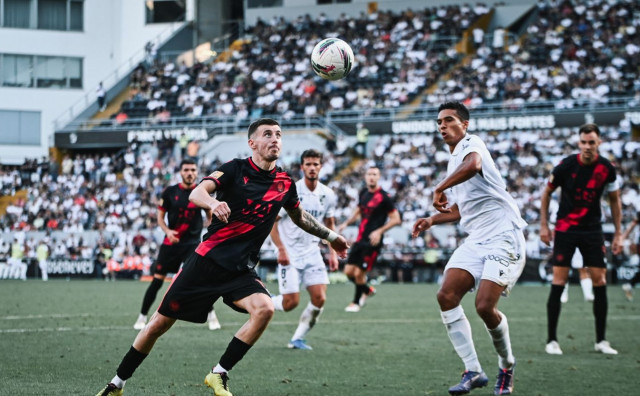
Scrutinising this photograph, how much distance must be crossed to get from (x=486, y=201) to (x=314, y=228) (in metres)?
1.63

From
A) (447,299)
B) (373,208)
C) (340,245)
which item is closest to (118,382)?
(340,245)

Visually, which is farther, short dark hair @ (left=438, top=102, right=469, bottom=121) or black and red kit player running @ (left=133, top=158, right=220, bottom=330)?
black and red kit player running @ (left=133, top=158, right=220, bottom=330)

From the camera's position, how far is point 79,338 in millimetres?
11945

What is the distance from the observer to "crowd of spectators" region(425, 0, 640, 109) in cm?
3750

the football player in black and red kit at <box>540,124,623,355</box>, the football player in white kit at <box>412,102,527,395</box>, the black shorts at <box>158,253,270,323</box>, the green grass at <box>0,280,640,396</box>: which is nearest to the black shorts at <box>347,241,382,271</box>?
the green grass at <box>0,280,640,396</box>

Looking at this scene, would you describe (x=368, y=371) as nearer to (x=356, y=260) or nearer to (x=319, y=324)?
(x=319, y=324)

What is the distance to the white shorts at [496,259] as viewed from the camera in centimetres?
791

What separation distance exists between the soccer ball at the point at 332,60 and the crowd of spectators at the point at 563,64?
28.6 m

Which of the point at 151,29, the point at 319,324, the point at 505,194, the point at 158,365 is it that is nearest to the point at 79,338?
the point at 158,365

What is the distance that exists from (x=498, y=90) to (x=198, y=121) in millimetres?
14886

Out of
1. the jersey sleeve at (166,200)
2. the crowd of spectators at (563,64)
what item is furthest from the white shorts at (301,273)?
the crowd of spectators at (563,64)

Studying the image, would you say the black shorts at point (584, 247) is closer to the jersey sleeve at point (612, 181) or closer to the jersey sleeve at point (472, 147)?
the jersey sleeve at point (612, 181)

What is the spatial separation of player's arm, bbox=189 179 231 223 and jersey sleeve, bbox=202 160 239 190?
0.19 feet

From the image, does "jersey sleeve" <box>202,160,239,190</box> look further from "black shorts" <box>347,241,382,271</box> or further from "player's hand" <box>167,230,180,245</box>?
"black shorts" <box>347,241,382,271</box>
